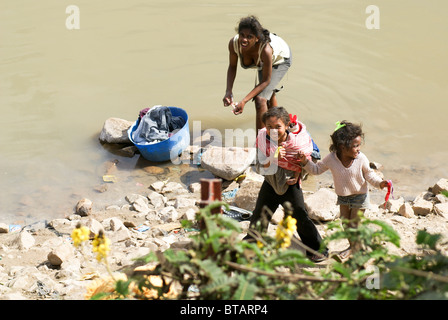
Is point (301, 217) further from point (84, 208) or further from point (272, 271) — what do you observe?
point (84, 208)

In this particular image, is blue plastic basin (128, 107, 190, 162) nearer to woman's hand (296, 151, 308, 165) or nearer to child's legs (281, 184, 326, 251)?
child's legs (281, 184, 326, 251)

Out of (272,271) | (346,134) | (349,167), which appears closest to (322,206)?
(349,167)

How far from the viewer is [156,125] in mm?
6629

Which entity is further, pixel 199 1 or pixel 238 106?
pixel 199 1

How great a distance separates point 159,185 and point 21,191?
63.3 inches

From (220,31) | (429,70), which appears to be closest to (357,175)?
(429,70)

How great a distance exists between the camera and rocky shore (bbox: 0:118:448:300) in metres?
4.23

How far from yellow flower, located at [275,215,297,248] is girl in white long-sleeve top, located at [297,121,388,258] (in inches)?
61.6

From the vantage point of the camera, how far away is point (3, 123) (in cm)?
752

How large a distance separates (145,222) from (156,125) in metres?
1.62

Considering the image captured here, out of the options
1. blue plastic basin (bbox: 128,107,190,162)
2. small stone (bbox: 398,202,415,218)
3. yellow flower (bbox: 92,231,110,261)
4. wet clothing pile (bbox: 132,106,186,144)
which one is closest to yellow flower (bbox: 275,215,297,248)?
yellow flower (bbox: 92,231,110,261)

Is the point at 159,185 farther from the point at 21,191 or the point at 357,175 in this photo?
the point at 357,175

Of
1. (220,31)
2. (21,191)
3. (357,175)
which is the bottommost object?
(21,191)
